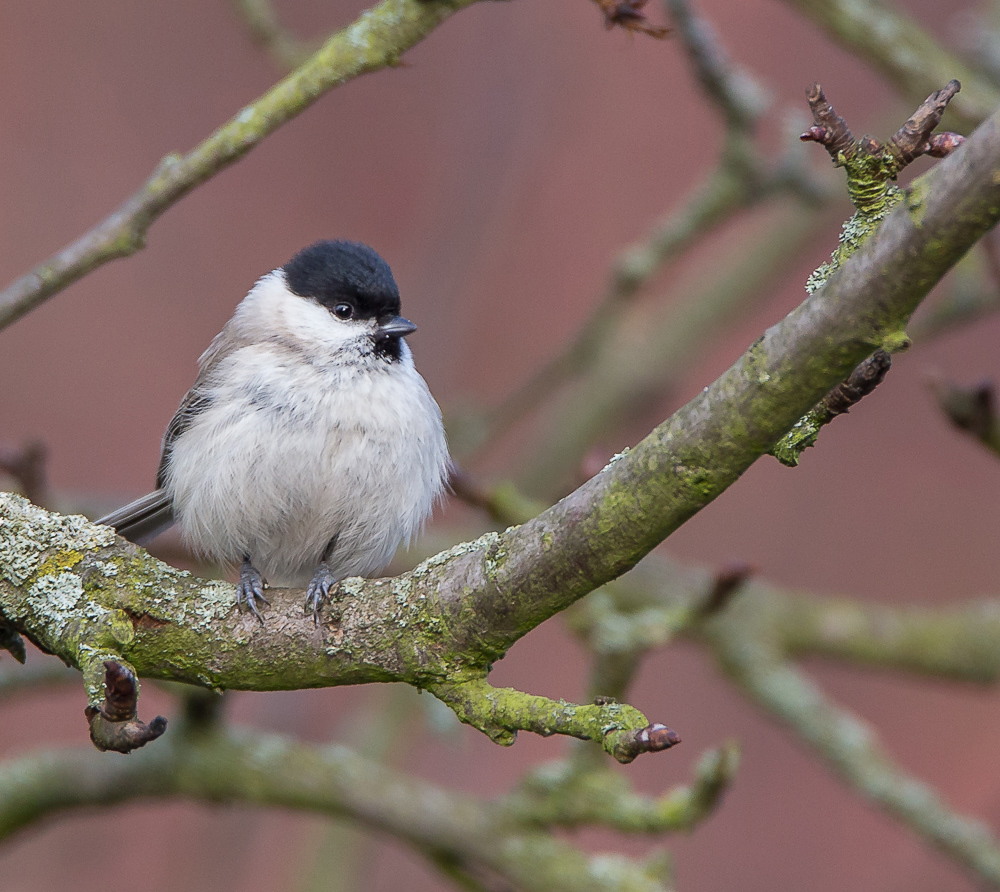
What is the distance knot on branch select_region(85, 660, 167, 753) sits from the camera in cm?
140

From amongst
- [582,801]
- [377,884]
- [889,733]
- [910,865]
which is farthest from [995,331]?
[377,884]

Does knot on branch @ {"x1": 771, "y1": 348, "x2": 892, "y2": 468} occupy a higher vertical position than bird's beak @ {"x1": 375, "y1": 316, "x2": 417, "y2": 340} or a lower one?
lower

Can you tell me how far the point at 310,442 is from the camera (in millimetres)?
2381

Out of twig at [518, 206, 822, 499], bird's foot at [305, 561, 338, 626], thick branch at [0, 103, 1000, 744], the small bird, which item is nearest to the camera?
thick branch at [0, 103, 1000, 744]

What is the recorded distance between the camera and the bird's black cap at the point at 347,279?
2.70 metres

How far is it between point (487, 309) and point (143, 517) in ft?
7.96

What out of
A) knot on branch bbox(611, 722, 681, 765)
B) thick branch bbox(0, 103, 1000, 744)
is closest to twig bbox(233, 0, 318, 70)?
thick branch bbox(0, 103, 1000, 744)

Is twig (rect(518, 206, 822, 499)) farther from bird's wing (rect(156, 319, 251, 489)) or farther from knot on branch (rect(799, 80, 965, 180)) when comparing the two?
knot on branch (rect(799, 80, 965, 180))

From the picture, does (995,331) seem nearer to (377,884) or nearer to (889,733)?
(889,733)

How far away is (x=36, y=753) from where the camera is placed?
2.82 m

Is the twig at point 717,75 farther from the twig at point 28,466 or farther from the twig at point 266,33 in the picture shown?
the twig at point 28,466

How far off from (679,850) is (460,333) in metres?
2.30

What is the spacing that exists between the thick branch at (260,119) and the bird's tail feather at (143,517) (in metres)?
0.65

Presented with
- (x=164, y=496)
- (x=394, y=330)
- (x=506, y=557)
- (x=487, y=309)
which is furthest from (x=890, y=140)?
Answer: (x=487, y=309)
